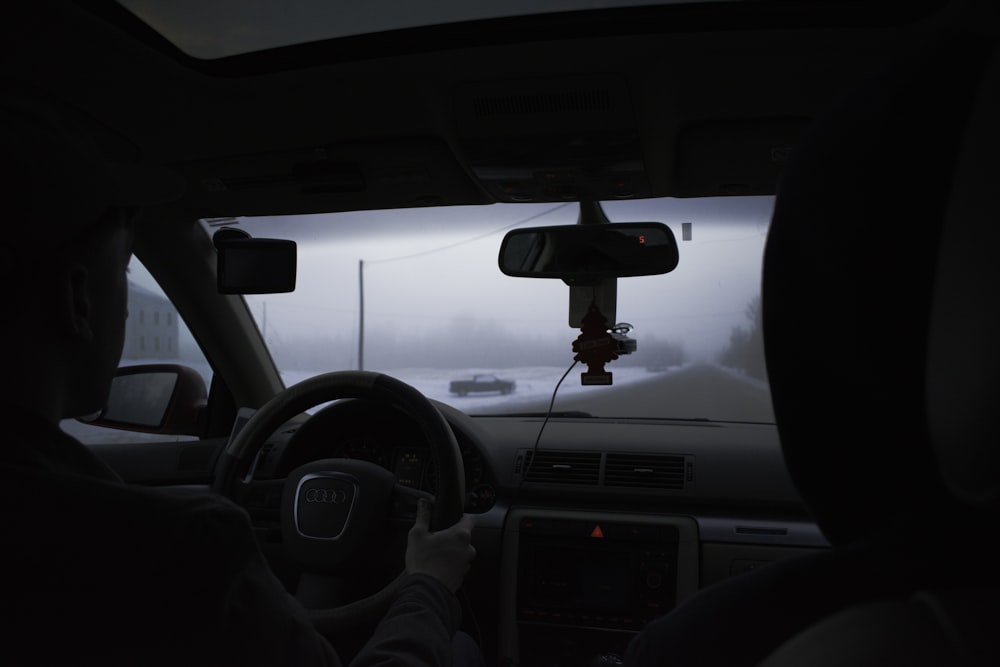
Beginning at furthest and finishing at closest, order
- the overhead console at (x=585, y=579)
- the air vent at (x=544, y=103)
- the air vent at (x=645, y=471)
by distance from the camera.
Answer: the air vent at (x=645, y=471) → the overhead console at (x=585, y=579) → the air vent at (x=544, y=103)

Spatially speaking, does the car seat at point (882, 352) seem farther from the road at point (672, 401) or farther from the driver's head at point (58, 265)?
the road at point (672, 401)

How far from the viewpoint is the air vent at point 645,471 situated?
10.8 feet

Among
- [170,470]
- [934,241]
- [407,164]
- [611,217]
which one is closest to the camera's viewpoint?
[934,241]

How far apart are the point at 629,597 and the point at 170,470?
2506mm

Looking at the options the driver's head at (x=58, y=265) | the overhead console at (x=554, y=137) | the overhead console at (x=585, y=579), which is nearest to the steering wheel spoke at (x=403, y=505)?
the overhead console at (x=585, y=579)

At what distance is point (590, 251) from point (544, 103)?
0.77 m

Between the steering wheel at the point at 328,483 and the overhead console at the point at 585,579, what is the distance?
0.82m

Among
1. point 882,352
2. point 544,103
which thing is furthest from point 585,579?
point 882,352

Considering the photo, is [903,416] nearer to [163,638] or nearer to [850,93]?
[850,93]

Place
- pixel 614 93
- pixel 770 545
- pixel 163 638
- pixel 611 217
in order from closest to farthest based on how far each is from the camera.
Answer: pixel 163 638, pixel 614 93, pixel 770 545, pixel 611 217

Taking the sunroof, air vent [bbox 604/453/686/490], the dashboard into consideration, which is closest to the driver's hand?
the dashboard

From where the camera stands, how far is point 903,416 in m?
0.85

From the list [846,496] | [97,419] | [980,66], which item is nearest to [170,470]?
[97,419]

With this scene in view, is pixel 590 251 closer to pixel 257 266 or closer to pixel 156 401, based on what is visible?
pixel 257 266
